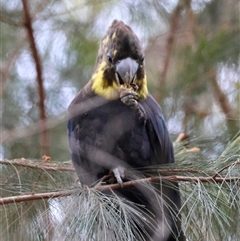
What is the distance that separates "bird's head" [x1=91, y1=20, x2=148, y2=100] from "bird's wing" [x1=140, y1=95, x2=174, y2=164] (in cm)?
7

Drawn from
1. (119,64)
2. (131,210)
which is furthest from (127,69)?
(131,210)

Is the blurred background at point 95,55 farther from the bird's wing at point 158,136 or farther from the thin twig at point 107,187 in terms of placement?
the thin twig at point 107,187

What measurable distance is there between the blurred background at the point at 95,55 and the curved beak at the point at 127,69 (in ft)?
2.48

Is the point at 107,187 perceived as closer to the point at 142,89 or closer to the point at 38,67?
the point at 142,89

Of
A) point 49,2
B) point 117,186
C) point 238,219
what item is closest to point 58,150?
Result: point 49,2

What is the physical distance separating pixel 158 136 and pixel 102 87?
0.26 metres

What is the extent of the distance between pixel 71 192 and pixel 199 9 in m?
1.77

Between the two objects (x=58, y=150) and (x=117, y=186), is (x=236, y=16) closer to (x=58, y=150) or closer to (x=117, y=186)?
(x=58, y=150)

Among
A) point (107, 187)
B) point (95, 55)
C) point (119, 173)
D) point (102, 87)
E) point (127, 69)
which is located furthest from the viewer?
point (95, 55)

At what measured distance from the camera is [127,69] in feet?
6.09

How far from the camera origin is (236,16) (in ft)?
9.55

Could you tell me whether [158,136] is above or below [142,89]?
below

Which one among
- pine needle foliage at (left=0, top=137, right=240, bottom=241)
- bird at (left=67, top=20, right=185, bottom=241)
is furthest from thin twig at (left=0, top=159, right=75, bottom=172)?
pine needle foliage at (left=0, top=137, right=240, bottom=241)

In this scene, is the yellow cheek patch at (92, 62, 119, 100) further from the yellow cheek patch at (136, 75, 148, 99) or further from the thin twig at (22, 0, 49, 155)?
the thin twig at (22, 0, 49, 155)
